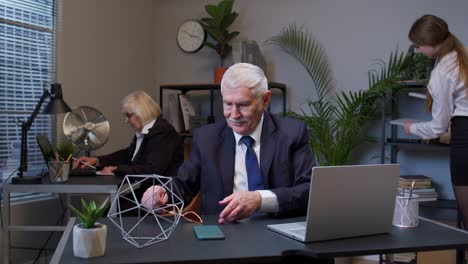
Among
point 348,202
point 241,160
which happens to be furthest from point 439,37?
point 348,202

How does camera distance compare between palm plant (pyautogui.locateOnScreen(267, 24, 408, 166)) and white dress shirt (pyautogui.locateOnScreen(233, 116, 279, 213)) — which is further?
palm plant (pyautogui.locateOnScreen(267, 24, 408, 166))

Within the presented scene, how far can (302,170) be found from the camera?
196 cm

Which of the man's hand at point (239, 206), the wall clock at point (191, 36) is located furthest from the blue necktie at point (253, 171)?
the wall clock at point (191, 36)

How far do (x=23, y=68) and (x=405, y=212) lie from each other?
2691mm

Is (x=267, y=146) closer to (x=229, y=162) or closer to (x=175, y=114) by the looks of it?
(x=229, y=162)

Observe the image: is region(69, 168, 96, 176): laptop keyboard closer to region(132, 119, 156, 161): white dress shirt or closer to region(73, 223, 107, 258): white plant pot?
region(132, 119, 156, 161): white dress shirt

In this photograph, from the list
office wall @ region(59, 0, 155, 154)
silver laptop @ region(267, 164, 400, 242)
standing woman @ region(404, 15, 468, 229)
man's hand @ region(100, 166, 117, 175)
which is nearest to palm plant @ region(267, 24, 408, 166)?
standing woman @ region(404, 15, 468, 229)

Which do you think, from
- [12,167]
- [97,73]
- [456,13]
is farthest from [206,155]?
[456,13]

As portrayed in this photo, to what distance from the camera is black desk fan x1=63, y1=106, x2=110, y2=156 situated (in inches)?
132

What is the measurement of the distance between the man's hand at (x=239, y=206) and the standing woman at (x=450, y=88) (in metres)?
1.40

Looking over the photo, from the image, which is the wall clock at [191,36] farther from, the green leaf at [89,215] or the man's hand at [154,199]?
the green leaf at [89,215]

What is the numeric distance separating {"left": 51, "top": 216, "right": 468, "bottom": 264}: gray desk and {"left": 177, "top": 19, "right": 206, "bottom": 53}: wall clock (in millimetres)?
3143

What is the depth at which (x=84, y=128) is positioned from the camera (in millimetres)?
3373

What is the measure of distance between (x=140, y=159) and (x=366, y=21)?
212 cm
